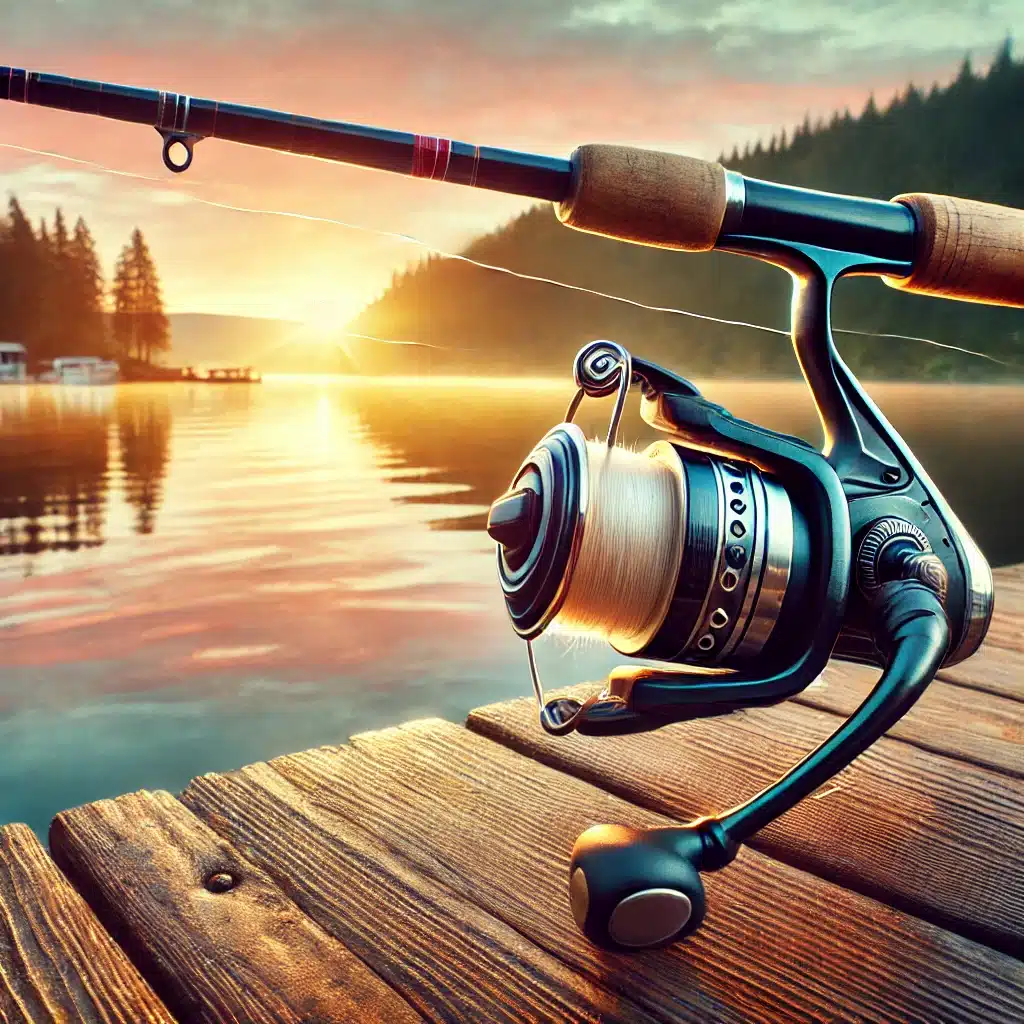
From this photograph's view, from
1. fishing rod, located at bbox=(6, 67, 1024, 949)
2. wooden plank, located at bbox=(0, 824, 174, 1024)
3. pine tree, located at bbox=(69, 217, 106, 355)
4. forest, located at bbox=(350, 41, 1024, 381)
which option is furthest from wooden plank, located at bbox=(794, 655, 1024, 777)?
pine tree, located at bbox=(69, 217, 106, 355)

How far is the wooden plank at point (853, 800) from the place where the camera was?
1.19 m

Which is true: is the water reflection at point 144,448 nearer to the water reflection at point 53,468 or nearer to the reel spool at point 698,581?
the water reflection at point 53,468

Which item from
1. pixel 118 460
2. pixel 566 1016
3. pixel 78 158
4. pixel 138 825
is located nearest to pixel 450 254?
pixel 78 158

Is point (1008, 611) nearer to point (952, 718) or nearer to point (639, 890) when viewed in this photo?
point (952, 718)

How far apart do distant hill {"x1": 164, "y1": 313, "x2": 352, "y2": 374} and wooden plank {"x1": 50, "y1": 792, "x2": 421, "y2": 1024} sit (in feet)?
3.56

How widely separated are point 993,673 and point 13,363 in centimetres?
1261

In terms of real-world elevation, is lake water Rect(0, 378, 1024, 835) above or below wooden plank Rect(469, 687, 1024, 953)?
below

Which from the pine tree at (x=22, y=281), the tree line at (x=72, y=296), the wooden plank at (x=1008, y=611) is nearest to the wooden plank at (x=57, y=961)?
the wooden plank at (x=1008, y=611)

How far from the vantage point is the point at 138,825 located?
1311 mm

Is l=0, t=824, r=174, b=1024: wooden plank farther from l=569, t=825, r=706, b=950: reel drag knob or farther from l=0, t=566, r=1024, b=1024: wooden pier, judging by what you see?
l=569, t=825, r=706, b=950: reel drag knob

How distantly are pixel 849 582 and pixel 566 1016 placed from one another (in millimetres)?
550

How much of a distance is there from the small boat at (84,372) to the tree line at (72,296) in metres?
0.35

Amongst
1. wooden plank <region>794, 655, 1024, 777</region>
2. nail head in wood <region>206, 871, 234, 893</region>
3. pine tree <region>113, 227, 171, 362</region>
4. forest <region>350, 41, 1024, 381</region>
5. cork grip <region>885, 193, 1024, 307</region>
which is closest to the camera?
nail head in wood <region>206, 871, 234, 893</region>

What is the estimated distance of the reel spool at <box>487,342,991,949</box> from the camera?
1.06 metres
